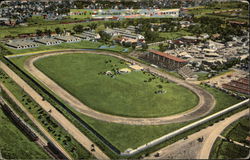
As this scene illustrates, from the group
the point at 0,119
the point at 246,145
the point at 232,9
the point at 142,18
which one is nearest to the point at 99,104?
the point at 0,119

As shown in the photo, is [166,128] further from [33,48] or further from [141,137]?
[33,48]

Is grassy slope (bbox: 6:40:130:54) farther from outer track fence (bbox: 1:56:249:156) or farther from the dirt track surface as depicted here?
outer track fence (bbox: 1:56:249:156)

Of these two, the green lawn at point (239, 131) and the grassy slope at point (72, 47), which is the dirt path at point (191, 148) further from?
the grassy slope at point (72, 47)

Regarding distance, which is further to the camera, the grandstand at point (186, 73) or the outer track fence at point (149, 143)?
the grandstand at point (186, 73)

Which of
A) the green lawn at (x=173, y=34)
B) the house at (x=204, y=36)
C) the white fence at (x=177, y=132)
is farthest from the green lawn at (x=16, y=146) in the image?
the house at (x=204, y=36)

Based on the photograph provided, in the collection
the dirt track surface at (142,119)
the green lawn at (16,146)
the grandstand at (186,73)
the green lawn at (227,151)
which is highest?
the grandstand at (186,73)
